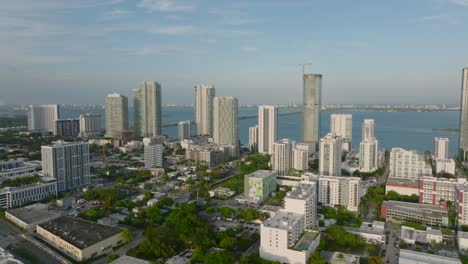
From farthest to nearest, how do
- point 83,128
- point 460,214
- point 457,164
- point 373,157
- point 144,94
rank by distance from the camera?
point 83,128 → point 144,94 → point 457,164 → point 373,157 → point 460,214

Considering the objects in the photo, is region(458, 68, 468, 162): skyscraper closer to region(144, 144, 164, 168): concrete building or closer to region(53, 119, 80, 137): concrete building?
region(144, 144, 164, 168): concrete building

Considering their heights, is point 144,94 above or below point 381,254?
above

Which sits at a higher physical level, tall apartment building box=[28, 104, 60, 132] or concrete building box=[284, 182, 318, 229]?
tall apartment building box=[28, 104, 60, 132]

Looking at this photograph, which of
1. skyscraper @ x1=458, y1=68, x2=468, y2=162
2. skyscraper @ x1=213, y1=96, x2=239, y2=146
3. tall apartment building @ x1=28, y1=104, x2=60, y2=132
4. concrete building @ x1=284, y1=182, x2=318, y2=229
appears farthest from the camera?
tall apartment building @ x1=28, y1=104, x2=60, y2=132

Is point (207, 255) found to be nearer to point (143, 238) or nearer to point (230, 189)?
point (143, 238)

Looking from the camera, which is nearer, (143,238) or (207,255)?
(207,255)

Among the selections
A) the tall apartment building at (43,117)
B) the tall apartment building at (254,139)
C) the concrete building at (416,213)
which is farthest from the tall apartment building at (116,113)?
the concrete building at (416,213)

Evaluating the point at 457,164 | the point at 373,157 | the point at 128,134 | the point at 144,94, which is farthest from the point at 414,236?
the point at 144,94

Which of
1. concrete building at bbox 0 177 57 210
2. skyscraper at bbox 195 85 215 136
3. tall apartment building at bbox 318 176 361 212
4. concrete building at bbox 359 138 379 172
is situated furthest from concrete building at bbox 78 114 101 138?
tall apartment building at bbox 318 176 361 212
